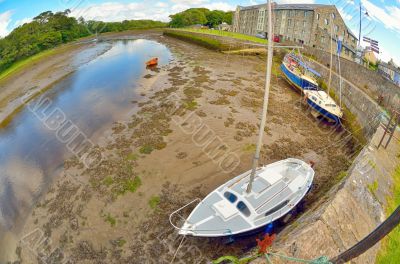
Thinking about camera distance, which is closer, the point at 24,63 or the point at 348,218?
the point at 348,218

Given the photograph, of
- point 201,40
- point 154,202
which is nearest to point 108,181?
point 154,202

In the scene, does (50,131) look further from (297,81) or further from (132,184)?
(297,81)

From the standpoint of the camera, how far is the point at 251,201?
1212cm

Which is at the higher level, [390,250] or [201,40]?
[201,40]

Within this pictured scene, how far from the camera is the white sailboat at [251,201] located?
1108cm

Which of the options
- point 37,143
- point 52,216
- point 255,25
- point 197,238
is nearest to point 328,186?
point 197,238

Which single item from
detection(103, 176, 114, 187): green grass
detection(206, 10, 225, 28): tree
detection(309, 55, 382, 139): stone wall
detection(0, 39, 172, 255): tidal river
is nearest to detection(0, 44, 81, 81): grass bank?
detection(0, 39, 172, 255): tidal river

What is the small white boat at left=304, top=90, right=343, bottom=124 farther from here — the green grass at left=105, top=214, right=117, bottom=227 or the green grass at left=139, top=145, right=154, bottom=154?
the green grass at left=105, top=214, right=117, bottom=227

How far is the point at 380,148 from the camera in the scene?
1455 centimetres

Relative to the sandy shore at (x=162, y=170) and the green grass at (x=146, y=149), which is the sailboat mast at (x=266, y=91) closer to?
the sandy shore at (x=162, y=170)

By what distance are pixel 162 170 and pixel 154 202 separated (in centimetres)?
286

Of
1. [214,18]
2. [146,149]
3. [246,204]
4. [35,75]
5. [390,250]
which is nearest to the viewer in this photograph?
[390,250]

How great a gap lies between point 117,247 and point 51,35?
72.4m

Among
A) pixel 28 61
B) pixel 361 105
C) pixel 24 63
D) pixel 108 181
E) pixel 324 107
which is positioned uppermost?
pixel 28 61
